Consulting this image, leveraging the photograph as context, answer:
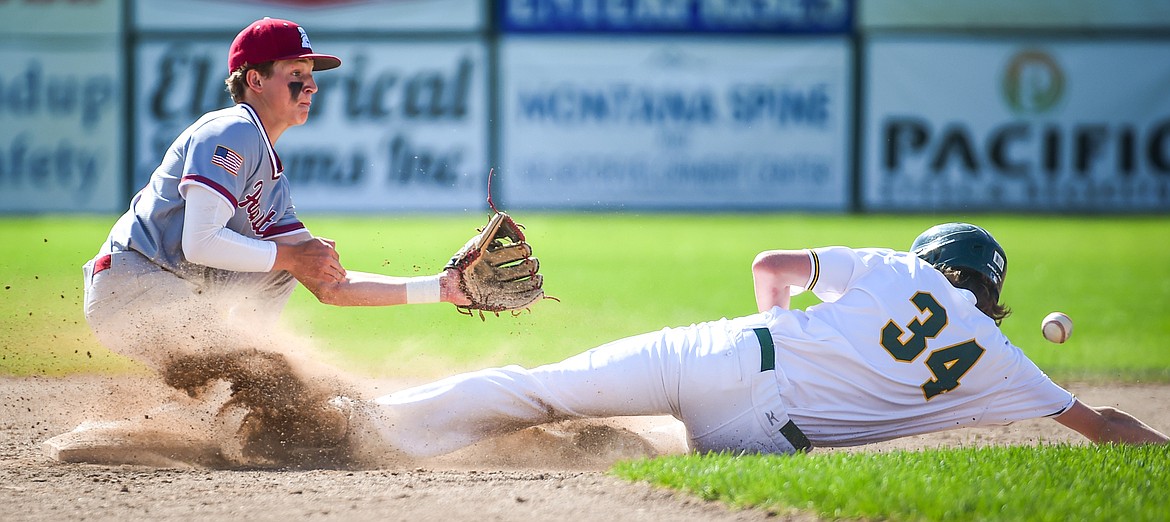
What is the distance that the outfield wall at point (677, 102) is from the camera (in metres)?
19.2

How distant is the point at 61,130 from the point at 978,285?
679 inches

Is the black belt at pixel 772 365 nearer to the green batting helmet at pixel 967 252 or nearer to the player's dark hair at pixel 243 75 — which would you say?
the green batting helmet at pixel 967 252

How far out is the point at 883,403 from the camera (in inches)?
176

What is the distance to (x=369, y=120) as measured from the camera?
1922 centimetres

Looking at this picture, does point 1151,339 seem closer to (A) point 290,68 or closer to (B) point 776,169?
(A) point 290,68

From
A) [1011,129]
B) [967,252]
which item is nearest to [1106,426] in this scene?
[967,252]

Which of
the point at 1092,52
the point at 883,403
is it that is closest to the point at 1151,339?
the point at 883,403

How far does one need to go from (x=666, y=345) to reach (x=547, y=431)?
0.71m

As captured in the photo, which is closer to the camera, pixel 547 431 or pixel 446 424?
pixel 446 424

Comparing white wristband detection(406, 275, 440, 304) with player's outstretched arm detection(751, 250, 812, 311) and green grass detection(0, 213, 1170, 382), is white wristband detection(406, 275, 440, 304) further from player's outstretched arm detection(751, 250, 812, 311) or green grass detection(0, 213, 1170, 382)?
player's outstretched arm detection(751, 250, 812, 311)

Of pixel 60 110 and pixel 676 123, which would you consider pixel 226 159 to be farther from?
pixel 60 110

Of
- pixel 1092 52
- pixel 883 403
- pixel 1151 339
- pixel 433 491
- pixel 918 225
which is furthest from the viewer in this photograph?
pixel 1092 52

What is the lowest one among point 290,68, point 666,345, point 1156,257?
point 1156,257

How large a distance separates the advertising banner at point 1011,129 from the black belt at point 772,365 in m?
15.7
